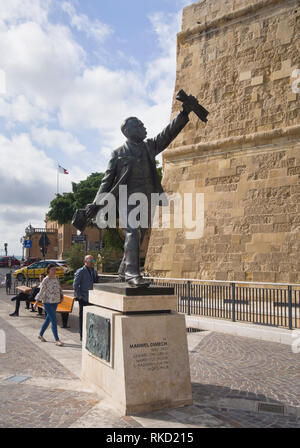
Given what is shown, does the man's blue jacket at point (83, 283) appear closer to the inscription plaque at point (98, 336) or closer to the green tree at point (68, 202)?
the inscription plaque at point (98, 336)

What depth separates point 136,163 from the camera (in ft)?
16.5

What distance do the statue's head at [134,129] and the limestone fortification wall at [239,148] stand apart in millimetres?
8321

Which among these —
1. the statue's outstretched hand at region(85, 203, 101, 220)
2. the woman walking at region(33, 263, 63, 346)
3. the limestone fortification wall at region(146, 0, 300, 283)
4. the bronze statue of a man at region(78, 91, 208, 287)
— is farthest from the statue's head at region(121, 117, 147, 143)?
the limestone fortification wall at region(146, 0, 300, 283)

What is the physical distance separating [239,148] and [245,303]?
626 centimetres

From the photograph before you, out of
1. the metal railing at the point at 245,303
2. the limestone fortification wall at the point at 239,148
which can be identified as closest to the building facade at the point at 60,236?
the limestone fortification wall at the point at 239,148

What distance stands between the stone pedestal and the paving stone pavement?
151 millimetres

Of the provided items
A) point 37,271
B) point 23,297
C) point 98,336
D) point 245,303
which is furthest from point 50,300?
point 37,271

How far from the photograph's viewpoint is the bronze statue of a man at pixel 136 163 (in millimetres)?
4855

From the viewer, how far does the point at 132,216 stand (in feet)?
15.9

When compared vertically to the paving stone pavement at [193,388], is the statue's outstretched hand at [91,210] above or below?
above

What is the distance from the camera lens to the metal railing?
8.38m

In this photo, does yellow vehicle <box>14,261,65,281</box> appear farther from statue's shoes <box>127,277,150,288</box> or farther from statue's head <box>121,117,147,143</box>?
statue's shoes <box>127,277,150,288</box>

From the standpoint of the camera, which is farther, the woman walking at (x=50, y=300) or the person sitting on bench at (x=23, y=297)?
the person sitting on bench at (x=23, y=297)

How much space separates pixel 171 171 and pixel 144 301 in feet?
37.9
